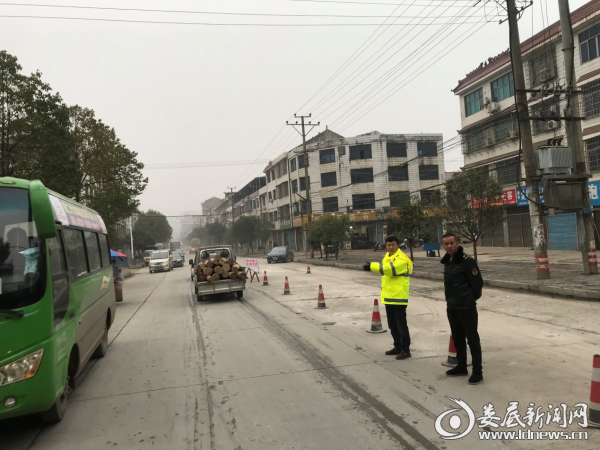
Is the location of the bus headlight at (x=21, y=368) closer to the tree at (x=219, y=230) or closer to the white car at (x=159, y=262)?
the white car at (x=159, y=262)

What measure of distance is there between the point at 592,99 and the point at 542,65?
4820mm

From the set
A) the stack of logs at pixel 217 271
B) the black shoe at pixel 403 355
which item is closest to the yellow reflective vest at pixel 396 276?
the black shoe at pixel 403 355

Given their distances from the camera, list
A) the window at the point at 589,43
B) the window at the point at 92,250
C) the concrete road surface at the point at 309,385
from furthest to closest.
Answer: the window at the point at 589,43 → the window at the point at 92,250 → the concrete road surface at the point at 309,385

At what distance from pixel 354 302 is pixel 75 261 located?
8460 millimetres

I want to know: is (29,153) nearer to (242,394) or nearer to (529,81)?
(242,394)

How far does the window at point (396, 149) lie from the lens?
5475 cm

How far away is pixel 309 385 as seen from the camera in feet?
17.6

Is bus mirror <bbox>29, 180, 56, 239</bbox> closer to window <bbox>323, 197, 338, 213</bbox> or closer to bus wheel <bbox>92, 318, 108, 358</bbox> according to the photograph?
bus wheel <bbox>92, 318, 108, 358</bbox>

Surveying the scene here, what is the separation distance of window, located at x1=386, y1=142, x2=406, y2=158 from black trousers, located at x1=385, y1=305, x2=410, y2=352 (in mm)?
50211

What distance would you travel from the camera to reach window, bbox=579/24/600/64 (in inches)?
925

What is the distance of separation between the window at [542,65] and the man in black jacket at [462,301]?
83.2 feet

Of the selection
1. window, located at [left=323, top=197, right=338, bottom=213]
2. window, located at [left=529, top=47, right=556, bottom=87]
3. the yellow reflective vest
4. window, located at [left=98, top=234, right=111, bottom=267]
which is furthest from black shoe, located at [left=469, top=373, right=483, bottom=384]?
window, located at [left=323, top=197, right=338, bottom=213]

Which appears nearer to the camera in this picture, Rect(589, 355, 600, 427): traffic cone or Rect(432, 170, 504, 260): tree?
Rect(589, 355, 600, 427): traffic cone

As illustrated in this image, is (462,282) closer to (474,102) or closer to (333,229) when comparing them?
(333,229)
